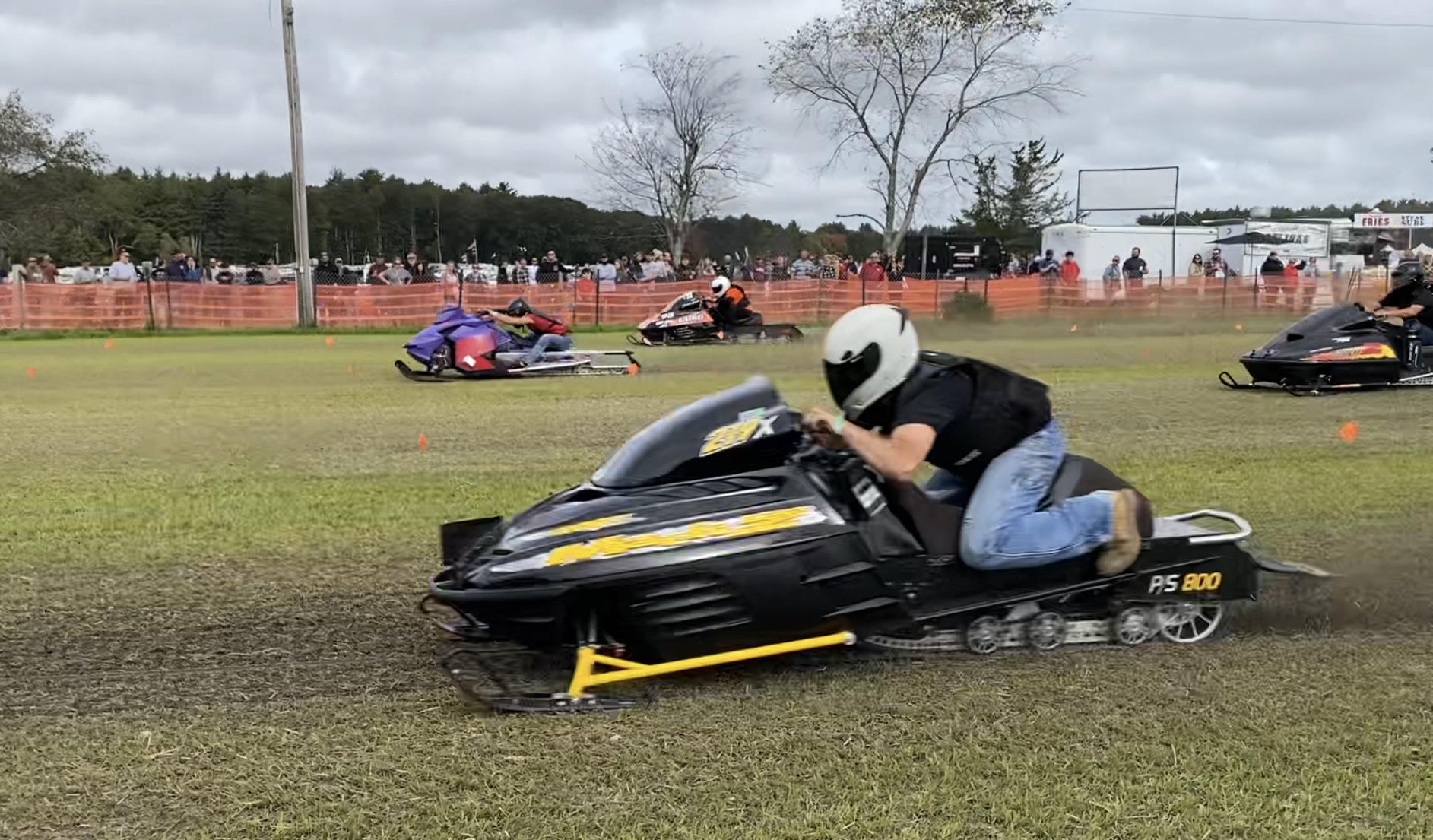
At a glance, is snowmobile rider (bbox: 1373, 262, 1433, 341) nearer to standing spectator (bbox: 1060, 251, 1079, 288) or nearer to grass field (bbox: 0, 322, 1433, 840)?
grass field (bbox: 0, 322, 1433, 840)

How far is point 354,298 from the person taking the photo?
2692cm

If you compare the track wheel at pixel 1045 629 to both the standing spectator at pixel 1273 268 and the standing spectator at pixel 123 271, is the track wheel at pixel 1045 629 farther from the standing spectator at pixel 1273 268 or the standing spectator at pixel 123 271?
the standing spectator at pixel 1273 268

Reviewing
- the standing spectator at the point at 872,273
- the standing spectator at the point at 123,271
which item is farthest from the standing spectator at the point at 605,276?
the standing spectator at the point at 123,271

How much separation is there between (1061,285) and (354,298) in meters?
17.0

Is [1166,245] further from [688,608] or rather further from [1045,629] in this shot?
[688,608]

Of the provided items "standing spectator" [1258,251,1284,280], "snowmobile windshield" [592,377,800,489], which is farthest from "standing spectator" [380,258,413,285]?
"snowmobile windshield" [592,377,800,489]

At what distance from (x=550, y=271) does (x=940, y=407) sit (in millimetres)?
24912

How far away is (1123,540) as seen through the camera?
15.1 feet

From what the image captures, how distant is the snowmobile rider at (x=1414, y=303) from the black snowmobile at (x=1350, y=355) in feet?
0.04

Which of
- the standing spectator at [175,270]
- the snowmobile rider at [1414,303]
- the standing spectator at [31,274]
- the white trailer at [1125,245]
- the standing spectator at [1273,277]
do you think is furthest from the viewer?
the white trailer at [1125,245]

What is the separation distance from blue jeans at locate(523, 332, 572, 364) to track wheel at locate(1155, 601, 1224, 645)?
11.6m

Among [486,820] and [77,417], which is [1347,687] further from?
[77,417]

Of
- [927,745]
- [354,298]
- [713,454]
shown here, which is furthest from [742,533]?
[354,298]

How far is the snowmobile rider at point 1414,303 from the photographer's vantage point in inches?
505
